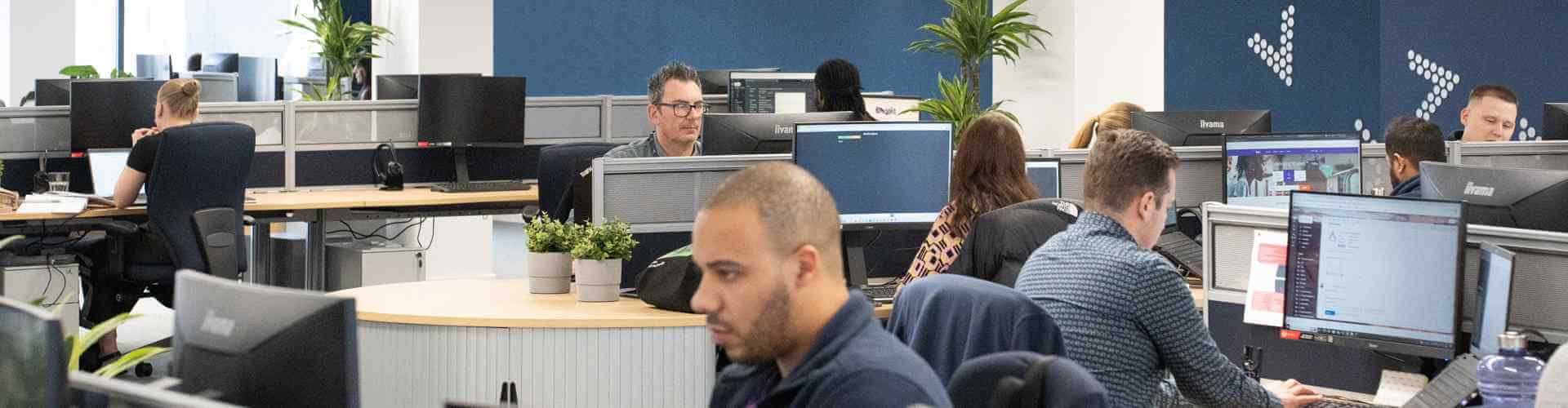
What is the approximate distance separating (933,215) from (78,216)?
3.37 metres

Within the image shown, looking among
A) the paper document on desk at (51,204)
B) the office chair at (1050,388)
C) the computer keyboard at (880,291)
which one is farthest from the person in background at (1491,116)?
the paper document on desk at (51,204)

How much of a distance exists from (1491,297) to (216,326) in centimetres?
211

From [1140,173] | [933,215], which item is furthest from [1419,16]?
[1140,173]

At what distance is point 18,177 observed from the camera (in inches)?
254

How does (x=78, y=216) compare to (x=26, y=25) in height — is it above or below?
below

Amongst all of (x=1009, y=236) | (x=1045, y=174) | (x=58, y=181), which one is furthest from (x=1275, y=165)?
(x=58, y=181)

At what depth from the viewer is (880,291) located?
13.8ft

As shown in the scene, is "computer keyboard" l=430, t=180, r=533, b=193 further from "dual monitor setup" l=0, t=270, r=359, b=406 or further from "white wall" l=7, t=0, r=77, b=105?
"white wall" l=7, t=0, r=77, b=105

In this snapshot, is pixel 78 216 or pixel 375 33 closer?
pixel 78 216

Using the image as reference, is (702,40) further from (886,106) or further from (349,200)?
(349,200)

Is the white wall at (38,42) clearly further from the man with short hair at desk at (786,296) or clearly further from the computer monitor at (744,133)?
the man with short hair at desk at (786,296)

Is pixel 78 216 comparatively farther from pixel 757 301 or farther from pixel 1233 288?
pixel 757 301

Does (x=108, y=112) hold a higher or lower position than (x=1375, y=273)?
higher

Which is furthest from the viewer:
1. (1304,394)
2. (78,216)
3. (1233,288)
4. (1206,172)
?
(78,216)
